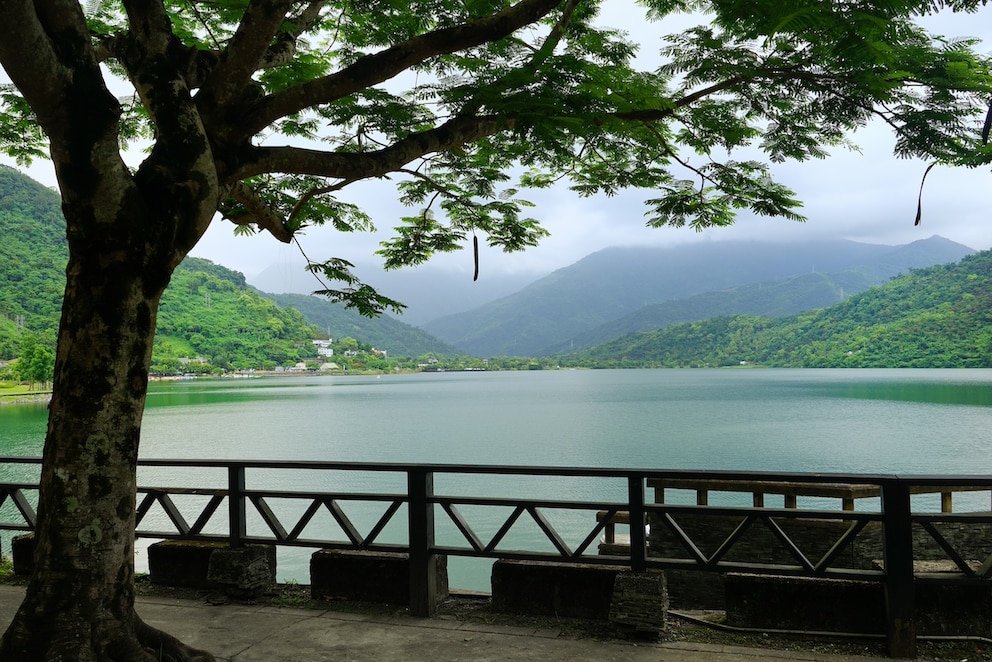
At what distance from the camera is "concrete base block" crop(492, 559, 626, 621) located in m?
5.26

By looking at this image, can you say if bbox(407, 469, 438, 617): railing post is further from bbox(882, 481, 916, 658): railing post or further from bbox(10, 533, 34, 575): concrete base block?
bbox(10, 533, 34, 575): concrete base block

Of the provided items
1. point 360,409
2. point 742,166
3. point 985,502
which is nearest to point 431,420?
point 360,409

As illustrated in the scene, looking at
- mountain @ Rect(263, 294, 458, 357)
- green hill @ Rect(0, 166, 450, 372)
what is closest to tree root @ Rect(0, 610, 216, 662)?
green hill @ Rect(0, 166, 450, 372)

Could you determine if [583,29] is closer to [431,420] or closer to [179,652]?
[179,652]

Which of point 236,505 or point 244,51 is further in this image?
point 236,505

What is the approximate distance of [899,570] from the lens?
15.2 feet

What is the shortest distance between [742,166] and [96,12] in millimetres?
6910

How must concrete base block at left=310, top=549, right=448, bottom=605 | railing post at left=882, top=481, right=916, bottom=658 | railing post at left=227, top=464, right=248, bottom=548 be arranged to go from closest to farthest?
railing post at left=882, top=481, right=916, bottom=658 < concrete base block at left=310, top=549, right=448, bottom=605 < railing post at left=227, top=464, right=248, bottom=548

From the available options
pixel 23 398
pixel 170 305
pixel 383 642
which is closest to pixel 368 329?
pixel 170 305

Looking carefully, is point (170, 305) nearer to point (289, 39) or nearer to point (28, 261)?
point (28, 261)

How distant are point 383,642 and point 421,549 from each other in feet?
2.59

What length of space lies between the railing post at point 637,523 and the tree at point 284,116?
2.75 meters

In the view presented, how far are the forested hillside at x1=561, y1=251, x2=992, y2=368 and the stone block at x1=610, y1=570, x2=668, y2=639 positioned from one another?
9103 cm

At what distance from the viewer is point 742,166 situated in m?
7.29
